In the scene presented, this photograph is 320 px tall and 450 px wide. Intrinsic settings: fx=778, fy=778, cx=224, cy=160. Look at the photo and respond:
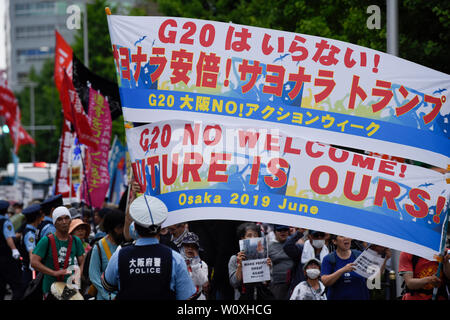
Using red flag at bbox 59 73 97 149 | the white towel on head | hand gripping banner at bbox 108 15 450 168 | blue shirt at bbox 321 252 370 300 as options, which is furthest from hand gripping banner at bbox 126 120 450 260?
red flag at bbox 59 73 97 149

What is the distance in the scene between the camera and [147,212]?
5363 mm

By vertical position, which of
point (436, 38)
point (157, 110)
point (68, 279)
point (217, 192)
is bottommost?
point (68, 279)

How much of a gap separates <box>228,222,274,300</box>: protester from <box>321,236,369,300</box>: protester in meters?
0.74

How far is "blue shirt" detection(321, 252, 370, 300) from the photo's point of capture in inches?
296

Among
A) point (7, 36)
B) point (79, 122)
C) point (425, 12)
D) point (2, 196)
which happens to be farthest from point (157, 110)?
point (7, 36)

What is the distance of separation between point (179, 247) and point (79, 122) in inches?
191

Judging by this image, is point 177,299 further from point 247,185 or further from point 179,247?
point 179,247

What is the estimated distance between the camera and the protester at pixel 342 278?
24.6 ft

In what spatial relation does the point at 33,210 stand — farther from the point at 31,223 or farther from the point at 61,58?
the point at 61,58

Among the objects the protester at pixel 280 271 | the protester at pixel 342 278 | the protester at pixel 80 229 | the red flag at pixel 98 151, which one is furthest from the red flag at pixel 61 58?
the protester at pixel 342 278

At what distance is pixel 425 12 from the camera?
1432 centimetres

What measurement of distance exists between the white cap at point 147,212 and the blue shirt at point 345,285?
2706mm

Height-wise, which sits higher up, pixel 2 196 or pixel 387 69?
pixel 387 69

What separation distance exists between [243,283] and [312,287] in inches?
33.3
